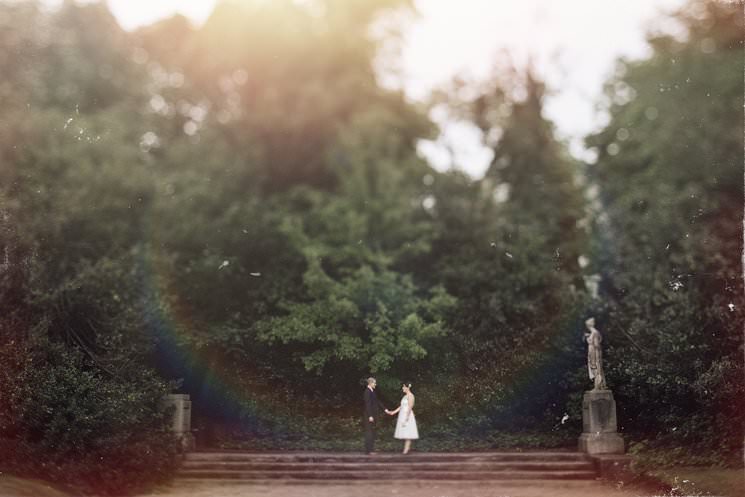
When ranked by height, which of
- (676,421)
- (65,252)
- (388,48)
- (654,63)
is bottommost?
(676,421)

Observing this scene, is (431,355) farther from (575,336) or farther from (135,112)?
(135,112)

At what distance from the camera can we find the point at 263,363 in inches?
860

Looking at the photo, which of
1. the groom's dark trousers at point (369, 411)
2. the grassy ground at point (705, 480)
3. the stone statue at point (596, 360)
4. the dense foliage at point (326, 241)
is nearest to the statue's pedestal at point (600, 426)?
the stone statue at point (596, 360)

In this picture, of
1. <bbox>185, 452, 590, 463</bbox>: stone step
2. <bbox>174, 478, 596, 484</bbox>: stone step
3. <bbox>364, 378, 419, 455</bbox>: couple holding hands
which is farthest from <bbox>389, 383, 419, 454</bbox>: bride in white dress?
<bbox>174, 478, 596, 484</bbox>: stone step

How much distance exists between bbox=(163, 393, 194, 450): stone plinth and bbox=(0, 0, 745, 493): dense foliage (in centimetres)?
107

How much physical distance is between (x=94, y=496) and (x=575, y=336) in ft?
44.4

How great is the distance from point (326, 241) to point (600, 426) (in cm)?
1212

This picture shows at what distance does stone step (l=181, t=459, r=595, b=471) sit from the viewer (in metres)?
15.9

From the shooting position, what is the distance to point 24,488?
39.4ft

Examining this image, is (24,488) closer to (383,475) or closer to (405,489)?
(405,489)

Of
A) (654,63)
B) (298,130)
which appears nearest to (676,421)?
(654,63)

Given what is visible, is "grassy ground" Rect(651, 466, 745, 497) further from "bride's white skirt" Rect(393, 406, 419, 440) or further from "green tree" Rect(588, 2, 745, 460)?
"bride's white skirt" Rect(393, 406, 419, 440)

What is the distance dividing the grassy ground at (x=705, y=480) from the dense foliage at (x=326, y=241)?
120cm

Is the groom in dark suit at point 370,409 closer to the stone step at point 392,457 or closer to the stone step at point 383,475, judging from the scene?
the stone step at point 392,457
